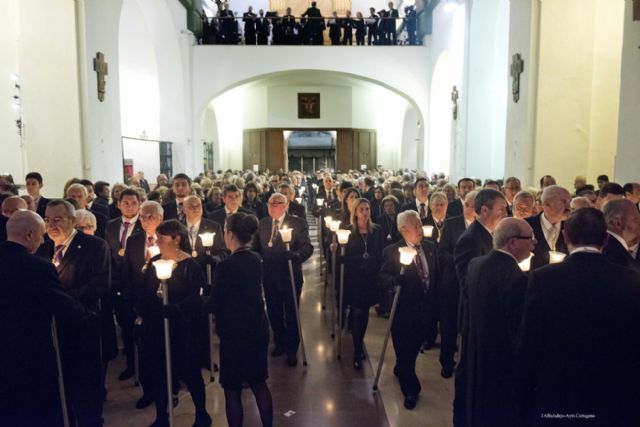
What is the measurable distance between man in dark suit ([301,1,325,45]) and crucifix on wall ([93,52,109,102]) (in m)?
9.97

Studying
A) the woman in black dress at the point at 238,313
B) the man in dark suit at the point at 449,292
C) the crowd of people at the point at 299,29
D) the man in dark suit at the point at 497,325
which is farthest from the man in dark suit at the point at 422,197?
the crowd of people at the point at 299,29

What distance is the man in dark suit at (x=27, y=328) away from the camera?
3.39 m

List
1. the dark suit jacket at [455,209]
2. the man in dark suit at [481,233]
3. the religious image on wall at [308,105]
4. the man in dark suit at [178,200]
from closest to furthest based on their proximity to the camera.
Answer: the man in dark suit at [481,233], the man in dark suit at [178,200], the dark suit jacket at [455,209], the religious image on wall at [308,105]

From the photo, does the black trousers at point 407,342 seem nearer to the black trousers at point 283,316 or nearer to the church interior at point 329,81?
the church interior at point 329,81

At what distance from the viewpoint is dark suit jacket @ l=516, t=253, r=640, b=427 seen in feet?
8.79

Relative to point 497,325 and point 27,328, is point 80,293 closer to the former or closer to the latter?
point 27,328

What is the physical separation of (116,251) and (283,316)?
6.71ft

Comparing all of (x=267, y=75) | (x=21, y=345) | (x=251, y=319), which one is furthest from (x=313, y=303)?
(x=267, y=75)

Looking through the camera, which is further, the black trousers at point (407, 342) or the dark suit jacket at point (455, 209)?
the dark suit jacket at point (455, 209)

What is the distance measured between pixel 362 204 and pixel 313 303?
10.3ft

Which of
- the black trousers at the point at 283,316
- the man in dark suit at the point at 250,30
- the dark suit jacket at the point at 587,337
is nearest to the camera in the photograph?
the dark suit jacket at the point at 587,337

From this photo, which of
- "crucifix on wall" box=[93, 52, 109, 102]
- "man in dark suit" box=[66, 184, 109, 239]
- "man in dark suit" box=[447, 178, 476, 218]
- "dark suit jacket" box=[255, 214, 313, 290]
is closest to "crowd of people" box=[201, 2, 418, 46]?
"crucifix on wall" box=[93, 52, 109, 102]

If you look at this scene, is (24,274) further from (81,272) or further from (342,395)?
(342,395)

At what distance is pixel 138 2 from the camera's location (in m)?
15.5
